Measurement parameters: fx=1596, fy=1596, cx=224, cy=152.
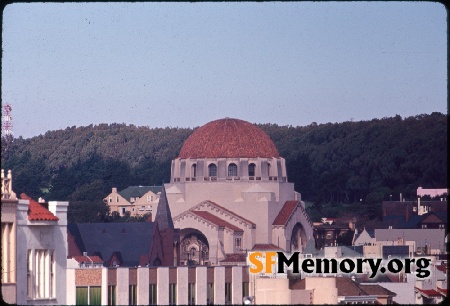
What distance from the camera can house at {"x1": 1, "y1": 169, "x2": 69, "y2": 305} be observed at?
38.8m

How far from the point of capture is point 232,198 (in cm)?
12888

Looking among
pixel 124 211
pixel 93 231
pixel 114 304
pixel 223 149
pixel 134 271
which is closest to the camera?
pixel 114 304

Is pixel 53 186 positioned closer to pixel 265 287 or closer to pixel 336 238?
pixel 336 238

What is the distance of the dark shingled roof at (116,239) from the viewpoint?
118 m

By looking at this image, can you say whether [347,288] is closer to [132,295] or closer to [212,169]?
[132,295]

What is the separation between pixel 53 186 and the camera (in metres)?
197

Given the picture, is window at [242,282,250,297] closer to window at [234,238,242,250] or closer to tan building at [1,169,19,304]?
tan building at [1,169,19,304]

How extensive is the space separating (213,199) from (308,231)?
8086mm

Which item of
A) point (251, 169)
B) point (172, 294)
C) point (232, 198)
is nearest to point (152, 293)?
point (172, 294)

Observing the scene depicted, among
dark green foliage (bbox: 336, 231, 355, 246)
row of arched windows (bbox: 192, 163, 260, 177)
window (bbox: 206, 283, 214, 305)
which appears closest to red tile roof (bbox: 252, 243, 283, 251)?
row of arched windows (bbox: 192, 163, 260, 177)

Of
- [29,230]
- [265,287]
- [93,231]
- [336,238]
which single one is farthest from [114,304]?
[336,238]

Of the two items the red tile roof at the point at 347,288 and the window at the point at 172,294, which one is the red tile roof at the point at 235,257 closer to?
the window at the point at 172,294

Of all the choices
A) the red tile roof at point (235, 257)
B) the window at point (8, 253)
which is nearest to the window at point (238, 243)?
the red tile roof at point (235, 257)

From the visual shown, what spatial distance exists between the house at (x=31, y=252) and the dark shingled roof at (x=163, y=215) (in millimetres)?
75281
